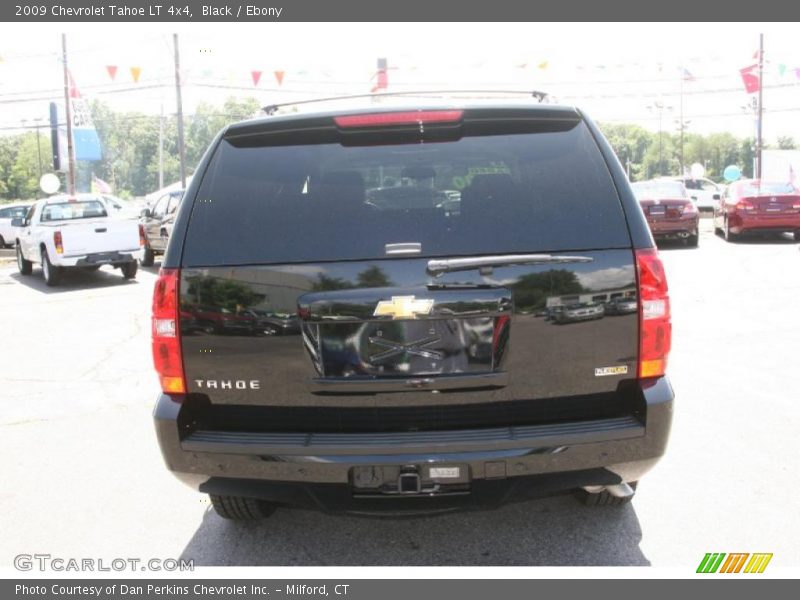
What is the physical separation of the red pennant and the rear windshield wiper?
41277 mm

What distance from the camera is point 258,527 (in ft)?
12.6

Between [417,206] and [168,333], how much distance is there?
114 cm

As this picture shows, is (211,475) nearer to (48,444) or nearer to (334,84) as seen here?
(48,444)

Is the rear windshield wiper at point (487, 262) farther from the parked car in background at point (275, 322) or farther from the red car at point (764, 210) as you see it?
the red car at point (764, 210)

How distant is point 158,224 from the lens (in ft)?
57.4

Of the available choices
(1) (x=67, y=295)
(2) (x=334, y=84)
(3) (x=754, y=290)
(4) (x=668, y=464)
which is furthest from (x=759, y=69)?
(4) (x=668, y=464)

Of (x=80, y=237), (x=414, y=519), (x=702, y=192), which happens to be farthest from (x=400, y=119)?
(x=702, y=192)

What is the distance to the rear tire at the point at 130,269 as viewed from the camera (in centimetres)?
1522

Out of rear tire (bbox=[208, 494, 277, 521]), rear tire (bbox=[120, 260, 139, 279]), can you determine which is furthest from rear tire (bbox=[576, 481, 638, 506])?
rear tire (bbox=[120, 260, 139, 279])

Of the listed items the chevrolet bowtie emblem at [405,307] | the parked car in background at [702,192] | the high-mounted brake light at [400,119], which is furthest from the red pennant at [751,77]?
the chevrolet bowtie emblem at [405,307]

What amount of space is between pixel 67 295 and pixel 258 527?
11.2 metres

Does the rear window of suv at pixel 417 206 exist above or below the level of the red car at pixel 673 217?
above

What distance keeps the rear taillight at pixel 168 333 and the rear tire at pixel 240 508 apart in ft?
2.59

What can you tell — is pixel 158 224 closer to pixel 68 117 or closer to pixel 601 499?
pixel 601 499
